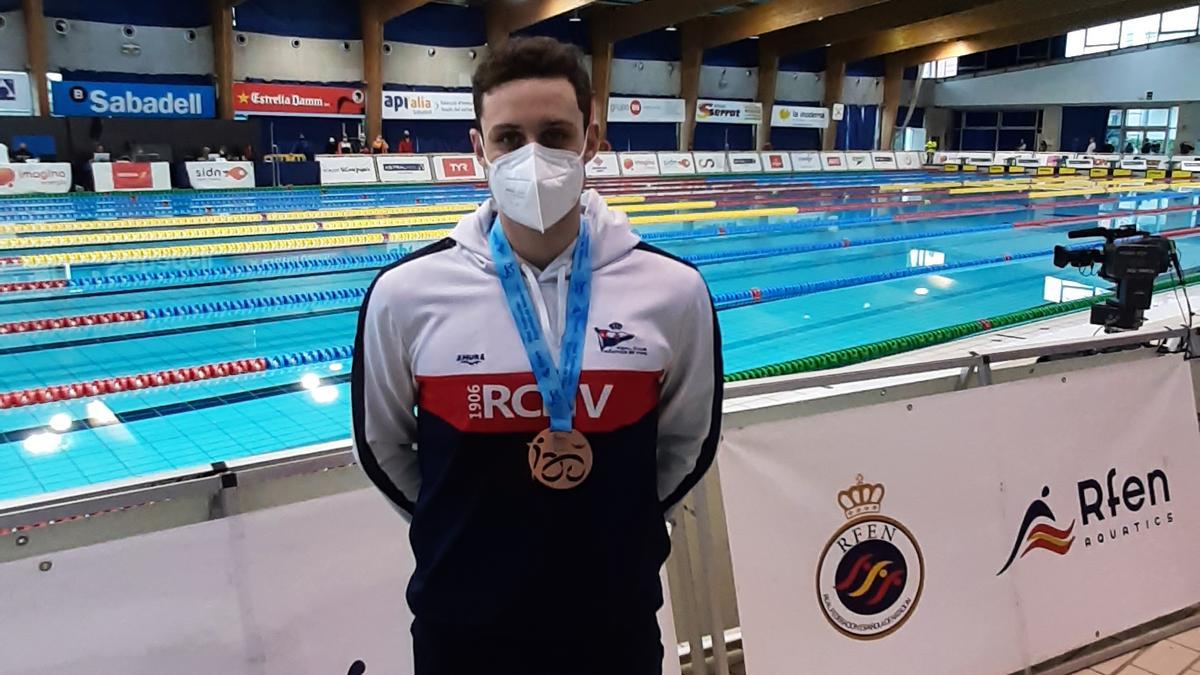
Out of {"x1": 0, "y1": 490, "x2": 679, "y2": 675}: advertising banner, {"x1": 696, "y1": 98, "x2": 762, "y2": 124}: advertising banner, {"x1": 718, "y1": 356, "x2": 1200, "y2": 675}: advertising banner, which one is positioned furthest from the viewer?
{"x1": 696, "y1": 98, "x2": 762, "y2": 124}: advertising banner

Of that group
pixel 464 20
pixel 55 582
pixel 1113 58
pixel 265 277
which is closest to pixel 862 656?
pixel 55 582

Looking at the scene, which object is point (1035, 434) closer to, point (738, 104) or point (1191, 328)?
point (1191, 328)

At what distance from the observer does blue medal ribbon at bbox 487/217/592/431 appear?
116 centimetres

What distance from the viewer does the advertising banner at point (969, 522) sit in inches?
83.4

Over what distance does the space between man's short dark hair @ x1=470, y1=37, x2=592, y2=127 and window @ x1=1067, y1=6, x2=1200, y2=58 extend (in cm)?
2991

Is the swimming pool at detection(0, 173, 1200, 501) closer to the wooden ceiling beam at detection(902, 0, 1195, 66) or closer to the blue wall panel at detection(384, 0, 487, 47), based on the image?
the blue wall panel at detection(384, 0, 487, 47)

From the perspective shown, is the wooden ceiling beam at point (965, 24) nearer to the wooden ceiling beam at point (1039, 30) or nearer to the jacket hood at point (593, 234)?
the wooden ceiling beam at point (1039, 30)

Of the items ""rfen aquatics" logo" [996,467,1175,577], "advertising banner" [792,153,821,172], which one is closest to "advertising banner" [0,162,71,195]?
""rfen aquatics" logo" [996,467,1175,577]

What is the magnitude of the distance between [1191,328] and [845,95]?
27.2 meters

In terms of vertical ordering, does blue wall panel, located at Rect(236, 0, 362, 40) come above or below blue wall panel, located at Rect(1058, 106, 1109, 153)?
above

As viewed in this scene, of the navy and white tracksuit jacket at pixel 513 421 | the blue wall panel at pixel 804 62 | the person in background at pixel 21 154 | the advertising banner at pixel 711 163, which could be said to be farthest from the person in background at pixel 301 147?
the navy and white tracksuit jacket at pixel 513 421

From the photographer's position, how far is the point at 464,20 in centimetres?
2077

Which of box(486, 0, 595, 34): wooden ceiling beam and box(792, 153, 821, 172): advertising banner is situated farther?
box(792, 153, 821, 172): advertising banner

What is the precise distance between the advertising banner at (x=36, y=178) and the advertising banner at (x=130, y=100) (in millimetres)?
1473
